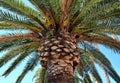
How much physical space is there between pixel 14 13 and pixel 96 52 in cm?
388

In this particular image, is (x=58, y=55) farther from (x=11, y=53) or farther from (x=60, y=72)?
(x=11, y=53)

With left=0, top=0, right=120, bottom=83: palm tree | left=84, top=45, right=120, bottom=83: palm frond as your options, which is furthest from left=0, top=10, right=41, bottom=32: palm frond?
left=84, top=45, right=120, bottom=83: palm frond

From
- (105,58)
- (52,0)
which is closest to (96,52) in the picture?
(105,58)

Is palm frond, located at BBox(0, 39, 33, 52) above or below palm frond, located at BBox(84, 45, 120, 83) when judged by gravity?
above

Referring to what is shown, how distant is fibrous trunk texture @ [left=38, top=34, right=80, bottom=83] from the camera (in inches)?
395

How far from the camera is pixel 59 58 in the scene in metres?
10.4

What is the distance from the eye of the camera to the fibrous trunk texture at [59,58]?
10031 millimetres

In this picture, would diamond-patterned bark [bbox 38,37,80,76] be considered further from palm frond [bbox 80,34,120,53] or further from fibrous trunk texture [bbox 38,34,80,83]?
palm frond [bbox 80,34,120,53]

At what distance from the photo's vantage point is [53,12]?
1075 centimetres

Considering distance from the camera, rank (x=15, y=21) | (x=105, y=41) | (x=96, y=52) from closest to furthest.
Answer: (x=15, y=21) < (x=105, y=41) < (x=96, y=52)

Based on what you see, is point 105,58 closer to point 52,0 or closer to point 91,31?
point 91,31

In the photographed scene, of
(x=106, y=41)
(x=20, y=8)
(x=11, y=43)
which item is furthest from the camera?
(x=11, y=43)

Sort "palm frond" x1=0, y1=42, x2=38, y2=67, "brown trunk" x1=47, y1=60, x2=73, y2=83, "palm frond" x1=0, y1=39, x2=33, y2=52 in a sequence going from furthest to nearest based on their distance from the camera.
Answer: "palm frond" x1=0, y1=42, x2=38, y2=67, "palm frond" x1=0, y1=39, x2=33, y2=52, "brown trunk" x1=47, y1=60, x2=73, y2=83

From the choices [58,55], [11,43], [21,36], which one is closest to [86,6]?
[58,55]
